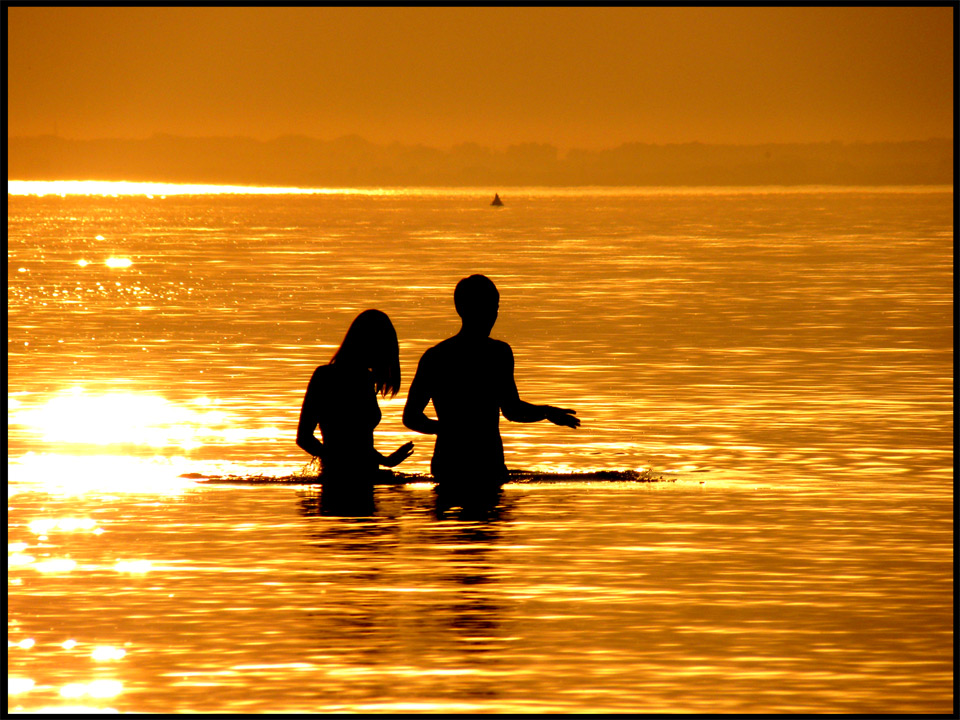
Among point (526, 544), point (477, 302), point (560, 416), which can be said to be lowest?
point (526, 544)

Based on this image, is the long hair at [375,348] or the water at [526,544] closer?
the water at [526,544]

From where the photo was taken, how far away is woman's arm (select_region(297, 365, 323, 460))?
39.8 ft

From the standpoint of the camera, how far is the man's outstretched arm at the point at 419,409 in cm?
1184

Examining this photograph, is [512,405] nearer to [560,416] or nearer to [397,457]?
[560,416]

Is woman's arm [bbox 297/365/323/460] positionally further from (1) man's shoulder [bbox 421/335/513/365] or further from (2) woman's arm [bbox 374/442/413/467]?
(1) man's shoulder [bbox 421/335/513/365]

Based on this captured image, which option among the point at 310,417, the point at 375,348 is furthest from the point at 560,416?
the point at 310,417

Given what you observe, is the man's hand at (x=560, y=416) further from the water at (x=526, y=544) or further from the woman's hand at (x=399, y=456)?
the woman's hand at (x=399, y=456)

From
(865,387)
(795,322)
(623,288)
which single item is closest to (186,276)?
(623,288)

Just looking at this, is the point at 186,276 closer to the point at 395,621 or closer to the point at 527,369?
the point at 527,369

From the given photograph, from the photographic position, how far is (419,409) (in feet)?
39.2

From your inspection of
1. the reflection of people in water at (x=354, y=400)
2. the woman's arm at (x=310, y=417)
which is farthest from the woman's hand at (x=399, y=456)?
the woman's arm at (x=310, y=417)

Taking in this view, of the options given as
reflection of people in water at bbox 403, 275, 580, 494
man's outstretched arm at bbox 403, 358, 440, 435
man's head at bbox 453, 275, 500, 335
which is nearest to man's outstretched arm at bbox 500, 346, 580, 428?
reflection of people in water at bbox 403, 275, 580, 494

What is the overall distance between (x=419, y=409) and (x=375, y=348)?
1.51 ft

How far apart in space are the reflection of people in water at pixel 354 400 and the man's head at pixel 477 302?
47 centimetres
